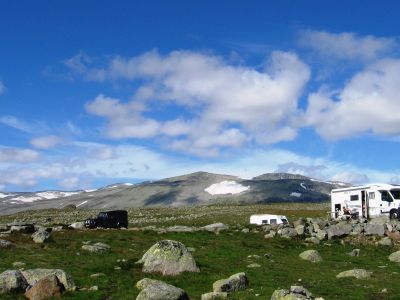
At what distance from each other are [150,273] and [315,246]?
76.9ft

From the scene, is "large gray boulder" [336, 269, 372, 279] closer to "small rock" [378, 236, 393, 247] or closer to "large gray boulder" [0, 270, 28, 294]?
"large gray boulder" [0, 270, 28, 294]

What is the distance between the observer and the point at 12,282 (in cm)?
2538

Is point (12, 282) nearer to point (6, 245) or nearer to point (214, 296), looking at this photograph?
point (214, 296)

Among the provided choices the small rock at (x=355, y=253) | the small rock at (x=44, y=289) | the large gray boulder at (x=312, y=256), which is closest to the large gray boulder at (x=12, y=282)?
Result: the small rock at (x=44, y=289)

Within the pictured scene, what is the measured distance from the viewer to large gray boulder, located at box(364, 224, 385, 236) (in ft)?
178

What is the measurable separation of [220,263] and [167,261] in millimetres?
5887

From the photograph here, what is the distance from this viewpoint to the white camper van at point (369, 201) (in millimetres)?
66250

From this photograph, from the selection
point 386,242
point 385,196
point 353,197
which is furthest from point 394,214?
point 386,242

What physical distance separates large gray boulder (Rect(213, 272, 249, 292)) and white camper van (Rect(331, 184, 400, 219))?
4331 centimetres

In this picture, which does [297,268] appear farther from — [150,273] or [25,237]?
[25,237]

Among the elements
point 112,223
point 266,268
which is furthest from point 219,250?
point 112,223

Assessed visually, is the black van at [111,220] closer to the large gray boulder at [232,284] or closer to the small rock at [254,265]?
the small rock at [254,265]

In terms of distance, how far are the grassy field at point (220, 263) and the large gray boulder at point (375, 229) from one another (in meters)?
3.78

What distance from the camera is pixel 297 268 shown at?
35750 millimetres
